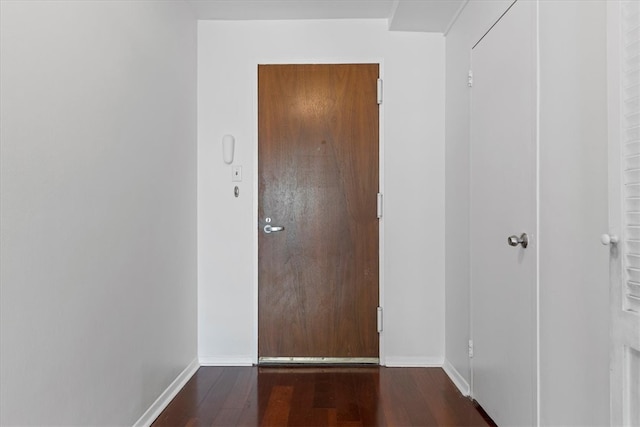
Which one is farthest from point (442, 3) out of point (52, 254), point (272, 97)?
point (52, 254)

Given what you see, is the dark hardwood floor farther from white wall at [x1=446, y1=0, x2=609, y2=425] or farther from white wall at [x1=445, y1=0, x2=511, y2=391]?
white wall at [x1=446, y1=0, x2=609, y2=425]

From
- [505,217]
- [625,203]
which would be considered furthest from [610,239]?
[505,217]

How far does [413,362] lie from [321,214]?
1.19 metres

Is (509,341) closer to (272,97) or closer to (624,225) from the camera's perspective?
(624,225)

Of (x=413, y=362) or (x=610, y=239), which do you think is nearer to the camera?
(x=610, y=239)

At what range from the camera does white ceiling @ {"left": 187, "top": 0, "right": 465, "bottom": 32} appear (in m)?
2.38

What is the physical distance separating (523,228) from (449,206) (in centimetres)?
94

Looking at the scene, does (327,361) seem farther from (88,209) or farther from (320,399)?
(88,209)

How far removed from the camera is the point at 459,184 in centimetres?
237

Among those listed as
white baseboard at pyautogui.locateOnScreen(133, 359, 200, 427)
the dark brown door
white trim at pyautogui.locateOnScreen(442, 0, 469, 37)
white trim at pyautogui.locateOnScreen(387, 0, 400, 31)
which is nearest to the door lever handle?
the dark brown door

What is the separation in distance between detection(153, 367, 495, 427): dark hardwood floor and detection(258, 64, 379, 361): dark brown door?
220 millimetres

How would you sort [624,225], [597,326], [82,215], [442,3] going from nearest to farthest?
1. [624,225]
2. [597,326]
3. [82,215]
4. [442,3]

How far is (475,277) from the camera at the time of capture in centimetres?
210

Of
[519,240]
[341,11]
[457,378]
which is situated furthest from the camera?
[341,11]
